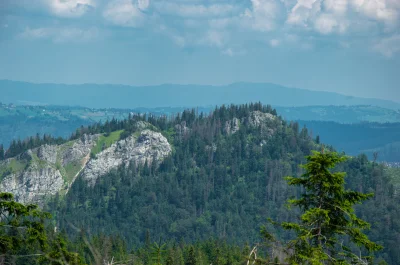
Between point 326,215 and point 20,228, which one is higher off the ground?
point 326,215

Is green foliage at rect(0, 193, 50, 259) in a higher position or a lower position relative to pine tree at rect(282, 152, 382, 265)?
lower

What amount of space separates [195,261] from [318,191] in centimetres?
7043

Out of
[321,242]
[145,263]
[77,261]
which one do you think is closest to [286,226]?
[321,242]

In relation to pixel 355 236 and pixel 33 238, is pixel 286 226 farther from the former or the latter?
pixel 33 238

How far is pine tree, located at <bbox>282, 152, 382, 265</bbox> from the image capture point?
69.1 ft

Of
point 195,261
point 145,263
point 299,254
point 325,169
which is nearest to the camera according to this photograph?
point 299,254

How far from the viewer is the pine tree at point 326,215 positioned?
21.0 m

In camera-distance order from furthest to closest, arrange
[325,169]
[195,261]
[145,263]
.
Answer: [145,263] → [195,261] → [325,169]

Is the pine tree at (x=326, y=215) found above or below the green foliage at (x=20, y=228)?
above

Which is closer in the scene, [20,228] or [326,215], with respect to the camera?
[326,215]

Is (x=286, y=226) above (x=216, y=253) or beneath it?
above

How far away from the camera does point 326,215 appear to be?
20969 millimetres

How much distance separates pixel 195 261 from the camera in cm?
9031

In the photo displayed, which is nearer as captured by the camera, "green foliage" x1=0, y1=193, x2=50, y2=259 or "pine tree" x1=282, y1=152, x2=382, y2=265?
"pine tree" x1=282, y1=152, x2=382, y2=265
